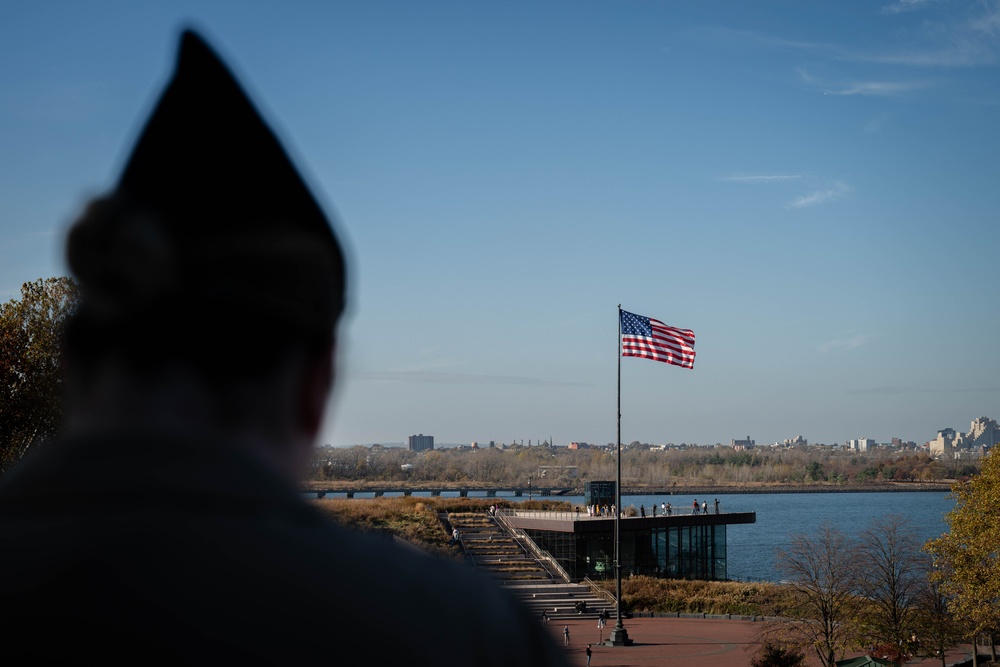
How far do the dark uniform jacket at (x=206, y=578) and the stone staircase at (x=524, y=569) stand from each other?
126ft

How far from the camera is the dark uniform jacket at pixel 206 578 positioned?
3.03 ft

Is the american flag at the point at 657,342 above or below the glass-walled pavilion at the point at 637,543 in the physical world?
above

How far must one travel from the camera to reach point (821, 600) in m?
31.8

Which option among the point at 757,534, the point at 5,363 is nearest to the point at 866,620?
the point at 5,363

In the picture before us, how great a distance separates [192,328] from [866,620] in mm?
33475

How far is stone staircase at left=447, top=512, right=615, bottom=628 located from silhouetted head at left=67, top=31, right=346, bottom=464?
38400mm

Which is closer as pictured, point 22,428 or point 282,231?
point 282,231

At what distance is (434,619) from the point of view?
1.02 m

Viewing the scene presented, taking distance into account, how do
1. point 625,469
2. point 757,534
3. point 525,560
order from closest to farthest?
point 525,560 < point 757,534 < point 625,469

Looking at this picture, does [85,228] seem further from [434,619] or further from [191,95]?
[434,619]

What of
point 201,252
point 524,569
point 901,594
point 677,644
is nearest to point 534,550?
point 524,569

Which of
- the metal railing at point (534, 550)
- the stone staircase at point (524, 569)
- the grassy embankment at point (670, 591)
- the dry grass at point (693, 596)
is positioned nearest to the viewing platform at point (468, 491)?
the stone staircase at point (524, 569)

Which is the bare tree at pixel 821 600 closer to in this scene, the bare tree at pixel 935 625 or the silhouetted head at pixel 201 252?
the bare tree at pixel 935 625

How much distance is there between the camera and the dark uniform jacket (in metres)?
0.92
